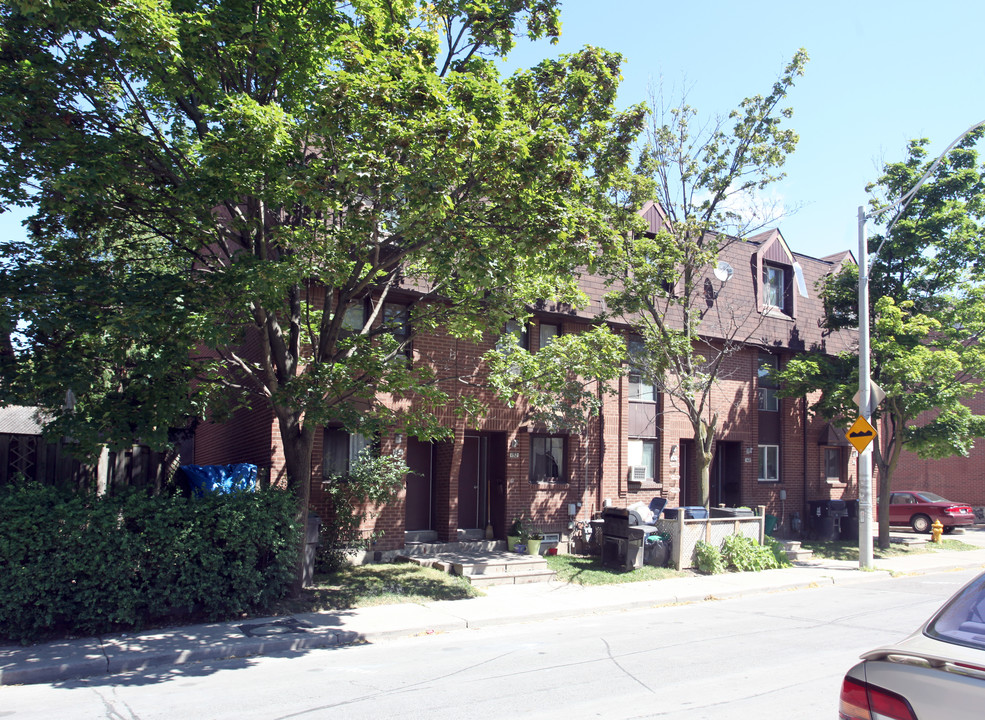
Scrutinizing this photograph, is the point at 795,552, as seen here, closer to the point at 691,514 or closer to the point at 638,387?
the point at 691,514

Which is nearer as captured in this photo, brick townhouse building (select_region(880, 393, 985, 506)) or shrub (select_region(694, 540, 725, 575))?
shrub (select_region(694, 540, 725, 575))

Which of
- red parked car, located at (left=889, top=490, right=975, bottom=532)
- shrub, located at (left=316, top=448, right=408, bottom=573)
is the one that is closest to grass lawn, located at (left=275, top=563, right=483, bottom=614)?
shrub, located at (left=316, top=448, right=408, bottom=573)

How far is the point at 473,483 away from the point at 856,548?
11290 millimetres

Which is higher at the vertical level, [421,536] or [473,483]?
[473,483]

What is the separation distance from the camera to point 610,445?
1873cm

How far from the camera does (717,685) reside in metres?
7.17

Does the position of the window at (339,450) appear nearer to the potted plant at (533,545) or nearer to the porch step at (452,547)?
the porch step at (452,547)

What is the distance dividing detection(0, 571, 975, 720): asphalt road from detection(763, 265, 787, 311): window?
44.1ft

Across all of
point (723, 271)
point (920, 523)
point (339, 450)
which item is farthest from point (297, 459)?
point (920, 523)

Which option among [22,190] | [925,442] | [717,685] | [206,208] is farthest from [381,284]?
[925,442]

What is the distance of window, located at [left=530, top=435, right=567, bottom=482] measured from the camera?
58.6 ft

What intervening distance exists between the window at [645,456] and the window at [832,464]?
7.62 meters

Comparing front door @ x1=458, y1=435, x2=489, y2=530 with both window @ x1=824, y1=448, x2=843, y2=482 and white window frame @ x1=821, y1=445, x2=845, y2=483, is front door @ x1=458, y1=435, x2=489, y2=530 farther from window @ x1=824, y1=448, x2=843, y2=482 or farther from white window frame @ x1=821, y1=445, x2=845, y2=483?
window @ x1=824, y1=448, x2=843, y2=482

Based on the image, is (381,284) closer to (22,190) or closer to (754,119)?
(22,190)
